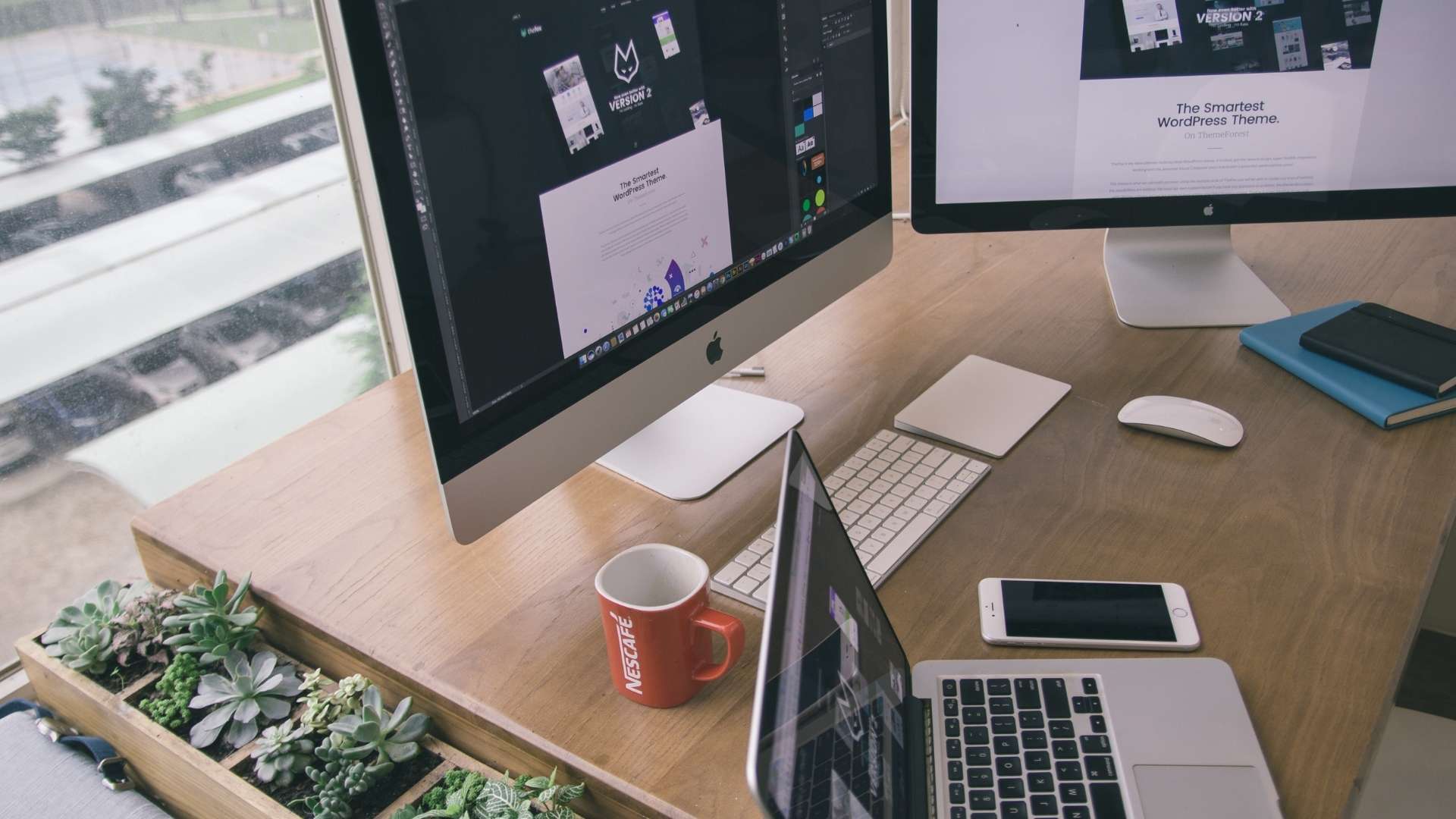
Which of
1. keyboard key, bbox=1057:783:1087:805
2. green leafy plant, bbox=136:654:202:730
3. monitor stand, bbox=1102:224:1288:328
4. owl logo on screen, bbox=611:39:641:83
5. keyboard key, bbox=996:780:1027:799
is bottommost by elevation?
green leafy plant, bbox=136:654:202:730

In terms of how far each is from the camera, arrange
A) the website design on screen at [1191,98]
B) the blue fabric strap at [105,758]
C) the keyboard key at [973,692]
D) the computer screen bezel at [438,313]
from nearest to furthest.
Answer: the computer screen bezel at [438,313] < the keyboard key at [973,692] < the blue fabric strap at [105,758] < the website design on screen at [1191,98]

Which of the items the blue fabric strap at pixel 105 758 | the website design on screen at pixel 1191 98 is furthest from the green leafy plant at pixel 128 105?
the website design on screen at pixel 1191 98

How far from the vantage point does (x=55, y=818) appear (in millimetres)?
1084

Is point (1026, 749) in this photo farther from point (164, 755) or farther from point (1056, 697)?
point (164, 755)

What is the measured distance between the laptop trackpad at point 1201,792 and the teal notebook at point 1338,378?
0.52 m

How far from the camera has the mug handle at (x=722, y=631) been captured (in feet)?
2.62

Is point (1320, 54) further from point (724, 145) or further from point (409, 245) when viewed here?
point (409, 245)

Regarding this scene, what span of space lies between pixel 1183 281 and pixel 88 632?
1.24 metres

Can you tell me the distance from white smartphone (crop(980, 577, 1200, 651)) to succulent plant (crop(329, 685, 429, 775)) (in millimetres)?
460

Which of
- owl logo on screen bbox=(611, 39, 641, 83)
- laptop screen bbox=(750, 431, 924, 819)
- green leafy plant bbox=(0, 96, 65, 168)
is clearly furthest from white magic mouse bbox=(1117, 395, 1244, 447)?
green leafy plant bbox=(0, 96, 65, 168)

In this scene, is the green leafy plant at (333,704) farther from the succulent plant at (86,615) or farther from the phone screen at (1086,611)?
the phone screen at (1086,611)

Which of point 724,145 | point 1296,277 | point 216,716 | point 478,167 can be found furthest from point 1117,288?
point 216,716

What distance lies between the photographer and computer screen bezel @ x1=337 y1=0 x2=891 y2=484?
0.72 meters

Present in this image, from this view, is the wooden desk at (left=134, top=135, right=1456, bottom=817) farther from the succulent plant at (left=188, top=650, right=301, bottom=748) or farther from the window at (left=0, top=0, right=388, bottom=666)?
the window at (left=0, top=0, right=388, bottom=666)
